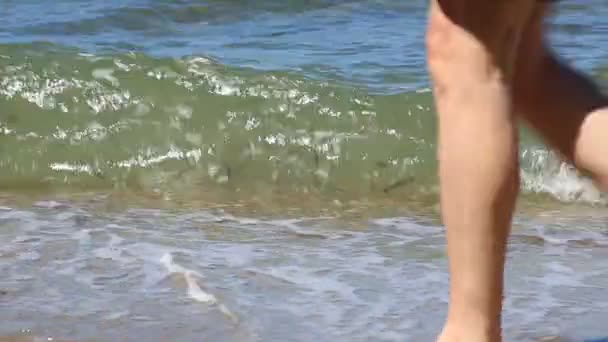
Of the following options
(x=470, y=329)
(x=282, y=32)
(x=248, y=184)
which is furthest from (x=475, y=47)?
(x=282, y=32)

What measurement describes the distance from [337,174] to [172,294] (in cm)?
197

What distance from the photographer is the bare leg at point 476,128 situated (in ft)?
7.31

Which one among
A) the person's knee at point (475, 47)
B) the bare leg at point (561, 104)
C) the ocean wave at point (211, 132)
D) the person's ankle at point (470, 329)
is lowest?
the ocean wave at point (211, 132)

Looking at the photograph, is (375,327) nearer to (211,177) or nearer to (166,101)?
(211,177)

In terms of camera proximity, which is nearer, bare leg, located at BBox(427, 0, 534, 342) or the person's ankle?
bare leg, located at BBox(427, 0, 534, 342)

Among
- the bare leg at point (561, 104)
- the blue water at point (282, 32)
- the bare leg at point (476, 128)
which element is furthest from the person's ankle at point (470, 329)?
the blue water at point (282, 32)

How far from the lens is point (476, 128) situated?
7.33 feet

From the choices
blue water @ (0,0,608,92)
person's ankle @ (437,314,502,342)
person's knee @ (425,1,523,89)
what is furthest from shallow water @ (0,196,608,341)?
blue water @ (0,0,608,92)

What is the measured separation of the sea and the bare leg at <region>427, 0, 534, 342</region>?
0.80 m

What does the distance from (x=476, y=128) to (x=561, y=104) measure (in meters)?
0.29

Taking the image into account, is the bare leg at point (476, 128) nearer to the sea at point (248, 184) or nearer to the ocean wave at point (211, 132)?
the sea at point (248, 184)

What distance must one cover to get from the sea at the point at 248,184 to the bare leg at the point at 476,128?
798 mm

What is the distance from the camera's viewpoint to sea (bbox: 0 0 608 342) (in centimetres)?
329

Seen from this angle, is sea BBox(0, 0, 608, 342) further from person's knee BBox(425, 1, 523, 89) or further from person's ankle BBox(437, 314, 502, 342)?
person's knee BBox(425, 1, 523, 89)
